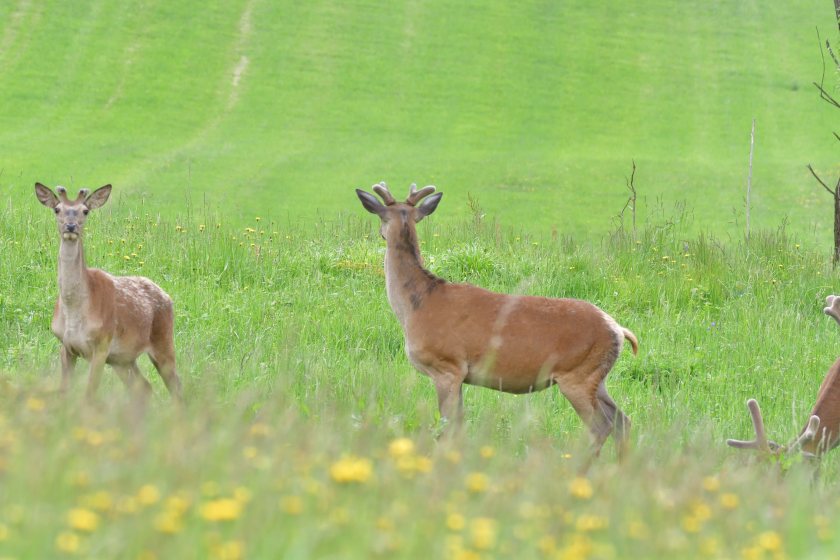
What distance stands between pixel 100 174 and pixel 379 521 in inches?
1184

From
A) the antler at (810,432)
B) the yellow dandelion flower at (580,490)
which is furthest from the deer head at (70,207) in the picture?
the yellow dandelion flower at (580,490)

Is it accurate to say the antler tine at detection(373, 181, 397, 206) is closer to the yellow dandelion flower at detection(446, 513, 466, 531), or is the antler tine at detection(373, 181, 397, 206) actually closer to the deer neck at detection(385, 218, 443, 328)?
the deer neck at detection(385, 218, 443, 328)

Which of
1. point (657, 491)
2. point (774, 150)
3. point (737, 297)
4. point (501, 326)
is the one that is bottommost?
point (774, 150)

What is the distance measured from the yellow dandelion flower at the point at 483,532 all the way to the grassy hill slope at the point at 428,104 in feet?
79.5

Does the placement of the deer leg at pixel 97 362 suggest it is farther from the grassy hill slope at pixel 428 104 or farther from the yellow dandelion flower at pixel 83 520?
the grassy hill slope at pixel 428 104

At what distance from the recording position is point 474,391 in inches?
395

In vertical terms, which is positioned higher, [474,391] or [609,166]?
[474,391]

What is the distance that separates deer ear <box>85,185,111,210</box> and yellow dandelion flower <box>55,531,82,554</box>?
623 cm

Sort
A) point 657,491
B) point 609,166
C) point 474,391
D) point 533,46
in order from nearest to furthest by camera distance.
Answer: point 657,491 < point 474,391 < point 609,166 < point 533,46

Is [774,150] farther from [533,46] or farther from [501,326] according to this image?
[501,326]

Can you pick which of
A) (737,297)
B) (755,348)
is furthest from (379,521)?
(737,297)

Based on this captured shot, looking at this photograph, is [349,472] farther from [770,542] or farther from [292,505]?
[770,542]

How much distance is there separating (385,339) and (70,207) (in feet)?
10.8

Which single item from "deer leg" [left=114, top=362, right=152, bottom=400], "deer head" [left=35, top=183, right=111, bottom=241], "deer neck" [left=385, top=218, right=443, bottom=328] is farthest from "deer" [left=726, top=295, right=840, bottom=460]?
"deer head" [left=35, top=183, right=111, bottom=241]
